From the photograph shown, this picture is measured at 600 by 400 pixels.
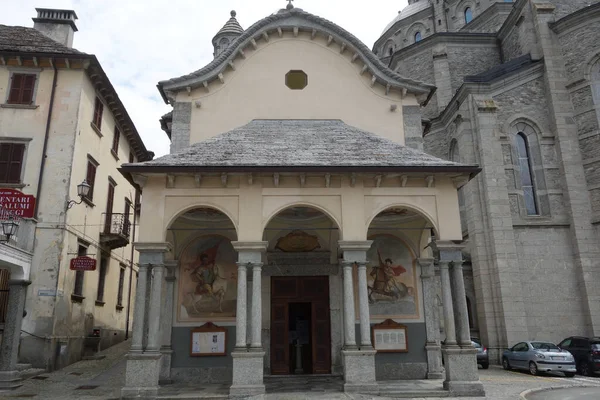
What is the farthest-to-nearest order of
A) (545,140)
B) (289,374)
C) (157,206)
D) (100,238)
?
(545,140)
(100,238)
(289,374)
(157,206)

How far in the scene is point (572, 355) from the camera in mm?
18547

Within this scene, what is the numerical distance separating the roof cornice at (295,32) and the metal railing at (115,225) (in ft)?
26.0

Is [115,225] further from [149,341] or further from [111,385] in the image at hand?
[149,341]

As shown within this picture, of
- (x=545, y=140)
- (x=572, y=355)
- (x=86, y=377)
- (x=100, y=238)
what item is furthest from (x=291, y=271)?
(x=545, y=140)

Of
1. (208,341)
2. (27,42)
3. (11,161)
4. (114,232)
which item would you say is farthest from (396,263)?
(27,42)

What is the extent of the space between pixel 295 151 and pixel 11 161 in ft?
38.2

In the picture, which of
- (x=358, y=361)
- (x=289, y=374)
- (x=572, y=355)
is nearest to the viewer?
(x=358, y=361)

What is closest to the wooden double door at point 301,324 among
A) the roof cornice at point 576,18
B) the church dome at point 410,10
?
the roof cornice at point 576,18

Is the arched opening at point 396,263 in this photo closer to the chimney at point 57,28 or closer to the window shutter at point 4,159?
the window shutter at point 4,159

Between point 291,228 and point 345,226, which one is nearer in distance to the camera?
point 345,226

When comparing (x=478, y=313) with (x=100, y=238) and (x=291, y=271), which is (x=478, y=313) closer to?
(x=291, y=271)

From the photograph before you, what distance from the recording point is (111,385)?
14.3 m

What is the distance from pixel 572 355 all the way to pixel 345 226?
12.4 meters

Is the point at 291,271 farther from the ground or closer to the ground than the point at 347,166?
closer to the ground
